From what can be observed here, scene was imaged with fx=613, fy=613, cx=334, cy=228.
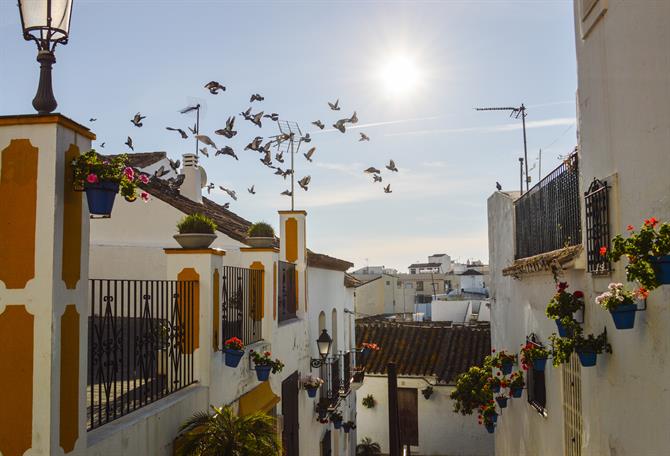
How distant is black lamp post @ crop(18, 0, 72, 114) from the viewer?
392 centimetres

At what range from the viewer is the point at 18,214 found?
3928mm

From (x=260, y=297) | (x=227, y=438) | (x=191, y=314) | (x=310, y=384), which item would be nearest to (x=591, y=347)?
(x=227, y=438)

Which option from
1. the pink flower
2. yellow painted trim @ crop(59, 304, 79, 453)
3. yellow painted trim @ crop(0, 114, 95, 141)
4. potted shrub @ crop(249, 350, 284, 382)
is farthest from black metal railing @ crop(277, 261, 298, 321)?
yellow painted trim @ crop(0, 114, 95, 141)

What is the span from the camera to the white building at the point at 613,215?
445 cm

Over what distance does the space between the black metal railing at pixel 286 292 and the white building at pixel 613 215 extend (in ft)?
14.4

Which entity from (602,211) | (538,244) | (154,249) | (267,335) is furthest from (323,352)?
(602,211)

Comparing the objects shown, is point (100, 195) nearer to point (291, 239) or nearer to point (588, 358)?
point (588, 358)

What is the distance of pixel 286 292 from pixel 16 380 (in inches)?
306

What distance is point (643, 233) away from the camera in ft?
12.6

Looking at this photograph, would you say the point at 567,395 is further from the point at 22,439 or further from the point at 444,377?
the point at 444,377

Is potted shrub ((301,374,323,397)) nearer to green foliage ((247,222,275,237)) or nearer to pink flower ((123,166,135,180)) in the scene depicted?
green foliage ((247,222,275,237))

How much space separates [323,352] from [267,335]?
104 inches

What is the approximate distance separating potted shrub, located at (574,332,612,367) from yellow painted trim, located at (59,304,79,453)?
4.29 m

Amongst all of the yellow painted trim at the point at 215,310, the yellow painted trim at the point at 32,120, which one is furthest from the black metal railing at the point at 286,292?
the yellow painted trim at the point at 32,120
